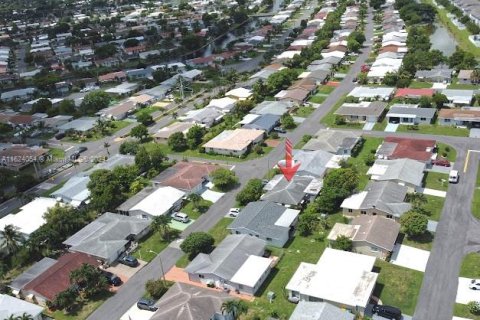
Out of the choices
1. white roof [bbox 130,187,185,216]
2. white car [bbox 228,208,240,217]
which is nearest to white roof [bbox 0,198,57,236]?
white roof [bbox 130,187,185,216]

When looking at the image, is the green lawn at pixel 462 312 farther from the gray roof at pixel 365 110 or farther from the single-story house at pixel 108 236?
the gray roof at pixel 365 110

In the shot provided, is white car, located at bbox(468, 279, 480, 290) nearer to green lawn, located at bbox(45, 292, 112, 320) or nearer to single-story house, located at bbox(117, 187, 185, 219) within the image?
green lawn, located at bbox(45, 292, 112, 320)

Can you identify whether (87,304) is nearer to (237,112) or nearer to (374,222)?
(374,222)

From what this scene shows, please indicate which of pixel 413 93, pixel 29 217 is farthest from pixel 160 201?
pixel 413 93

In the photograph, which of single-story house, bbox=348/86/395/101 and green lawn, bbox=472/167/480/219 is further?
single-story house, bbox=348/86/395/101

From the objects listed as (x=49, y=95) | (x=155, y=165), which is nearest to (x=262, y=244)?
(x=155, y=165)
